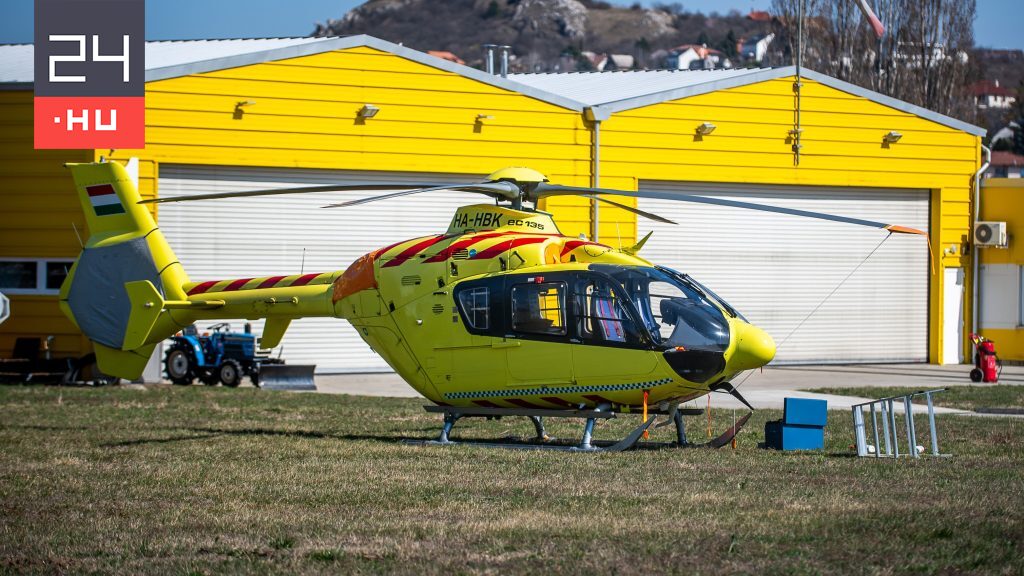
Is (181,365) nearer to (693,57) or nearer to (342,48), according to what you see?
(342,48)

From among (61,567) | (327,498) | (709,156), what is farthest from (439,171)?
(61,567)

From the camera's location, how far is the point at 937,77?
177 ft

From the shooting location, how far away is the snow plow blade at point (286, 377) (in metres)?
22.4

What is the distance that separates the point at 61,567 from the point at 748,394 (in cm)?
1543

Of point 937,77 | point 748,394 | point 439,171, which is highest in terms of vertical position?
point 937,77

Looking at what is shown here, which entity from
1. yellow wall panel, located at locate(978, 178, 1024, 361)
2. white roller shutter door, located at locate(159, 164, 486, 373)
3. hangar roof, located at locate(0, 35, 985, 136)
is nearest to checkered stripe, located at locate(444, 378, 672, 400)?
white roller shutter door, located at locate(159, 164, 486, 373)

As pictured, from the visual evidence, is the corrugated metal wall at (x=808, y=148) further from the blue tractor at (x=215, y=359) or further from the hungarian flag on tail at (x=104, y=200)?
the hungarian flag on tail at (x=104, y=200)

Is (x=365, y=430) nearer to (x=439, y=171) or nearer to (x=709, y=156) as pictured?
(x=439, y=171)

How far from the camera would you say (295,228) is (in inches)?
981

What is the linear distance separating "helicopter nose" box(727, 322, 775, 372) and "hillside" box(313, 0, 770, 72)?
156774 mm

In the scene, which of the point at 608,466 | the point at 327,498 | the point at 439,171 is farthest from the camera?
the point at 439,171

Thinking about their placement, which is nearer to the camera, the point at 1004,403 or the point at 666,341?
the point at 666,341

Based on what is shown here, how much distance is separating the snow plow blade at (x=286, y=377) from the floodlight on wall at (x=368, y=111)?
202 inches

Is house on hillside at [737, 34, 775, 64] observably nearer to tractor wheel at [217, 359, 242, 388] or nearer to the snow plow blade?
the snow plow blade
